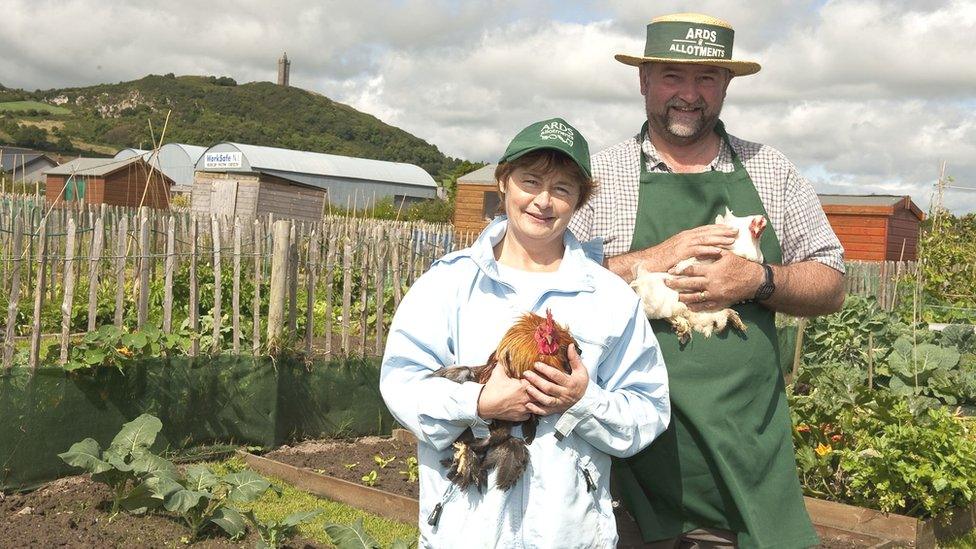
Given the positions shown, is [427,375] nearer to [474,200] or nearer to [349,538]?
[349,538]

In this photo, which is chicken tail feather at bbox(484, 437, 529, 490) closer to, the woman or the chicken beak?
the woman

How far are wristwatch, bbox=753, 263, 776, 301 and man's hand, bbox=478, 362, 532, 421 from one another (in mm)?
869

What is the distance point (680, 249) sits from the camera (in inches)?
104

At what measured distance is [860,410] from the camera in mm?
5996

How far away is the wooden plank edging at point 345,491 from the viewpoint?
18.8 ft

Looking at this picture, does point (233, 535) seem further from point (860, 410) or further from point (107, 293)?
point (107, 293)

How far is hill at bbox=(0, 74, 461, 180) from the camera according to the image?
96625mm

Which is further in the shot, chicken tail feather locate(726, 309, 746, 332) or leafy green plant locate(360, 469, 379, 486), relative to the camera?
leafy green plant locate(360, 469, 379, 486)

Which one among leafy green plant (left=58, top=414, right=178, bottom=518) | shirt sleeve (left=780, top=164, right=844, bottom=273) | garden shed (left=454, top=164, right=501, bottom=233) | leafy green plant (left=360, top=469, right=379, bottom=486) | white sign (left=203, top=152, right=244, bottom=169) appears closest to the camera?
shirt sleeve (left=780, top=164, right=844, bottom=273)

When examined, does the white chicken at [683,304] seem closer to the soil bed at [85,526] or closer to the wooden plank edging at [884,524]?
the soil bed at [85,526]

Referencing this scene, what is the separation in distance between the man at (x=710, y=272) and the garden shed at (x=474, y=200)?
29012 millimetres

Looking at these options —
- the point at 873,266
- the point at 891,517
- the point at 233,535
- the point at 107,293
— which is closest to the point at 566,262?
the point at 233,535

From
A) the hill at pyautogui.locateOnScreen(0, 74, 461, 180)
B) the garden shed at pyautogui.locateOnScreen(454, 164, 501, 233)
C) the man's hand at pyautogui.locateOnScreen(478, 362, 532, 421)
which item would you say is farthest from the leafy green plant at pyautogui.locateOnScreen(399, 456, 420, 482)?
the hill at pyautogui.locateOnScreen(0, 74, 461, 180)

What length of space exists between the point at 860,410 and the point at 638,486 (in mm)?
3801
